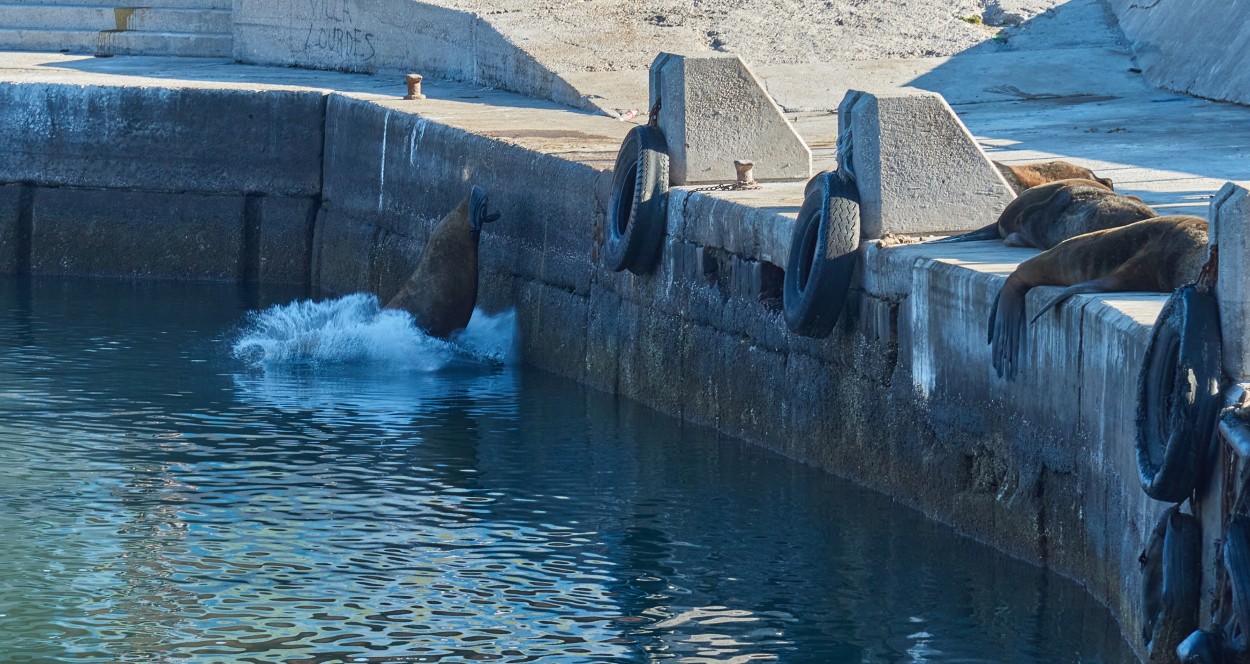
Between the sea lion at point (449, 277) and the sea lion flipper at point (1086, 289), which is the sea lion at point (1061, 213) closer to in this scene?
the sea lion flipper at point (1086, 289)

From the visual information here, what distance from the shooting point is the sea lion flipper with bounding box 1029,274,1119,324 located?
7641 mm

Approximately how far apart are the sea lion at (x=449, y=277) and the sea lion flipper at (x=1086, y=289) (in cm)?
684

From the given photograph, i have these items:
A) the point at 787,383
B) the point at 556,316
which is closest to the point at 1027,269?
the point at 787,383

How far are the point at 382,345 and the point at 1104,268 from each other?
7.05 m

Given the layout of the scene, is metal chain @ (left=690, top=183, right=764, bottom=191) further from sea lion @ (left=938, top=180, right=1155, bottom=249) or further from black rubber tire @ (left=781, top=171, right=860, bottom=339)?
sea lion @ (left=938, top=180, right=1155, bottom=249)

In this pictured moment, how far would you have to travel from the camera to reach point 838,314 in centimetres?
980

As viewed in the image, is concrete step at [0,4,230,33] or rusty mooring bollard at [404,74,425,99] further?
concrete step at [0,4,230,33]

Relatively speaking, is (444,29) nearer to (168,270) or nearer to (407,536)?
(168,270)

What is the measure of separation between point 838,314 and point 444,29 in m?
9.16

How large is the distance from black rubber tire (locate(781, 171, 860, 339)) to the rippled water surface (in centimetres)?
85

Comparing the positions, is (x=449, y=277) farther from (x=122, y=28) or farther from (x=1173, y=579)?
(x=1173, y=579)

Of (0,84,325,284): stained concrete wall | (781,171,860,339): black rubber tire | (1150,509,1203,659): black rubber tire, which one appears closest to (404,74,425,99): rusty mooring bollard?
(0,84,325,284): stained concrete wall

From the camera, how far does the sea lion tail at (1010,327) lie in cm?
798

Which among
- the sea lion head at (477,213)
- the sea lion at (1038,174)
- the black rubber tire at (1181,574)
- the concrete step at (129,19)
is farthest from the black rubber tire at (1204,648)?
the concrete step at (129,19)
